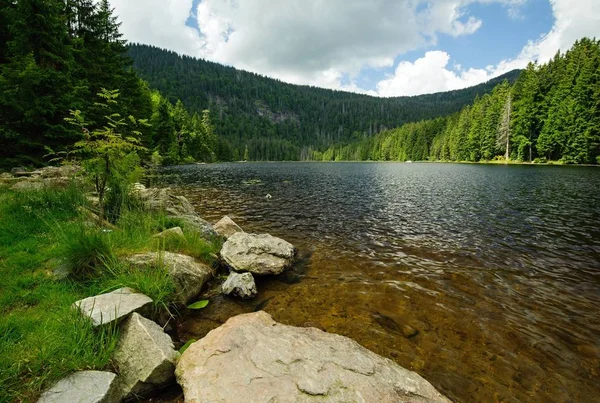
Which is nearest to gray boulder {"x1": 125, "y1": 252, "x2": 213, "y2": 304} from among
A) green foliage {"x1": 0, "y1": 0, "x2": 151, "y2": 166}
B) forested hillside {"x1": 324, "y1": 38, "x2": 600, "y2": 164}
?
green foliage {"x1": 0, "y1": 0, "x2": 151, "y2": 166}

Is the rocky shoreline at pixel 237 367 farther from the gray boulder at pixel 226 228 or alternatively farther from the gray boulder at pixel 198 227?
the gray boulder at pixel 226 228

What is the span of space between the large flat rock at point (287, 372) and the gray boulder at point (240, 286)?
7.29 ft

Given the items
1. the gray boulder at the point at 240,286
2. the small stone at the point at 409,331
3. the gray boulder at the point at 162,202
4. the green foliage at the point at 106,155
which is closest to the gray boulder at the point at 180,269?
the gray boulder at the point at 240,286

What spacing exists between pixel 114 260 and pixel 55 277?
0.99 metres

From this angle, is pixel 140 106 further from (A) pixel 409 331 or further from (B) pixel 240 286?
(A) pixel 409 331

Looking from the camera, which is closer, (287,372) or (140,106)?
(287,372)

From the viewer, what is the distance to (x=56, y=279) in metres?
5.14

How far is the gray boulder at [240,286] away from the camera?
6566mm

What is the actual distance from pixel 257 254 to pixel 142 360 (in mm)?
4346

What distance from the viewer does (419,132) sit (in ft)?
378

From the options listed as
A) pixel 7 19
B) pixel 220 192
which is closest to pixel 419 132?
pixel 220 192

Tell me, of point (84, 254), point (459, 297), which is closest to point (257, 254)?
point (84, 254)

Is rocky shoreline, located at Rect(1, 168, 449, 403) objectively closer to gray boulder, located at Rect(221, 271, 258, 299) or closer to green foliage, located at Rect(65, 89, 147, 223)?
gray boulder, located at Rect(221, 271, 258, 299)

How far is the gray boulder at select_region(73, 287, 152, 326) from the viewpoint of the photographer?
12.7 ft
